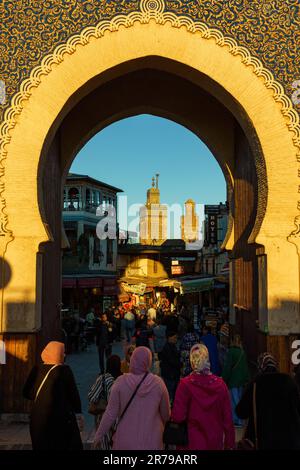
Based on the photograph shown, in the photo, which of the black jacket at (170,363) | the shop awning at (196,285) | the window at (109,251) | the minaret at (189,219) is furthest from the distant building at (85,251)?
the minaret at (189,219)

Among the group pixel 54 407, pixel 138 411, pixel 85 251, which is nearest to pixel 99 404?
pixel 54 407

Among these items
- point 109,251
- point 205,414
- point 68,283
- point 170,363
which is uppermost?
point 109,251

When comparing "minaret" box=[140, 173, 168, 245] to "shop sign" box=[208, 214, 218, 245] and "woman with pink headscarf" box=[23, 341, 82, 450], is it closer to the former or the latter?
"shop sign" box=[208, 214, 218, 245]

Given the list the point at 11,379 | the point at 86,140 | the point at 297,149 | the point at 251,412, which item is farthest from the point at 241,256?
the point at 251,412

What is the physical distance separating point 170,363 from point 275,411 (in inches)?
136

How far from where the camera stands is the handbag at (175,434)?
10.9ft

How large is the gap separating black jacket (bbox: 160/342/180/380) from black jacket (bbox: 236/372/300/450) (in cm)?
338

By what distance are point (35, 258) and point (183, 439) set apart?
151 inches

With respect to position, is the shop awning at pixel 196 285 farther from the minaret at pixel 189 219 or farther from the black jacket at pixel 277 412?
the minaret at pixel 189 219

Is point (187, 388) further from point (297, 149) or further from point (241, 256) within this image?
point (241, 256)

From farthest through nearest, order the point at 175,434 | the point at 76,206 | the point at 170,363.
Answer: the point at 76,206 → the point at 170,363 → the point at 175,434

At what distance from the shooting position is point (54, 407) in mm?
3713

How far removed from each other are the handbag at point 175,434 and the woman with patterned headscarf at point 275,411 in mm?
484

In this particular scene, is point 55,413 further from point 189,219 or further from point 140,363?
point 189,219
